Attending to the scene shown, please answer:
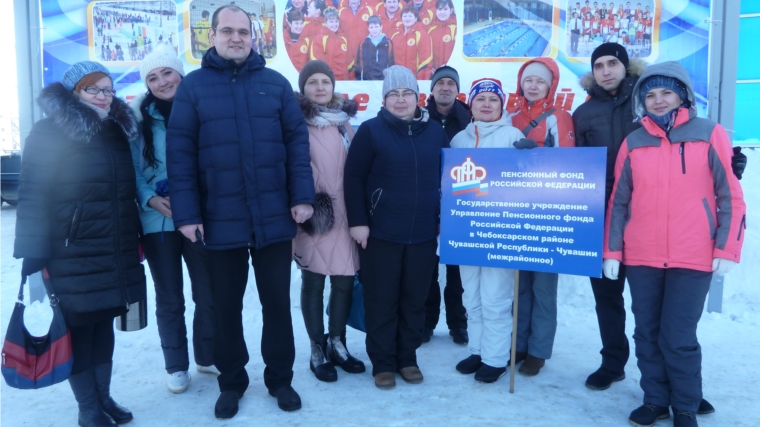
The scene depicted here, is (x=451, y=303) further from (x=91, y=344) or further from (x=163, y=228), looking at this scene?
(x=91, y=344)

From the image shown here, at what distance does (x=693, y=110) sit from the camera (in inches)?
105

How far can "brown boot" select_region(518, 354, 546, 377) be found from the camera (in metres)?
3.40

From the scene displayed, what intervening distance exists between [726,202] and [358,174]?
6.47ft

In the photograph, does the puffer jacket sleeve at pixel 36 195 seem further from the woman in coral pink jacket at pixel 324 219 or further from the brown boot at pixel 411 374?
the brown boot at pixel 411 374

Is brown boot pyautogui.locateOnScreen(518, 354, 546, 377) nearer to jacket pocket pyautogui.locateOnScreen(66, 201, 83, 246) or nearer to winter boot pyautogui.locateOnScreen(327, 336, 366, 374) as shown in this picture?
winter boot pyautogui.locateOnScreen(327, 336, 366, 374)

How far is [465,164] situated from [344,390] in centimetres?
161

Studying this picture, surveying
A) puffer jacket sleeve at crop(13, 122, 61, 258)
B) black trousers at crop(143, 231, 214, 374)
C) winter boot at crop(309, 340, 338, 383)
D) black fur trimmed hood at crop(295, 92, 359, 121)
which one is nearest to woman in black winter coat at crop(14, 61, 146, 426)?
puffer jacket sleeve at crop(13, 122, 61, 258)

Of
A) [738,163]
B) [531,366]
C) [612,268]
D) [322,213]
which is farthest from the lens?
[531,366]

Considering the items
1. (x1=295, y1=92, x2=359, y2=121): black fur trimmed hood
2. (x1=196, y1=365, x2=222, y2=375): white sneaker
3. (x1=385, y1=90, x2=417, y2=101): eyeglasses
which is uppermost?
(x1=385, y1=90, x2=417, y2=101): eyeglasses

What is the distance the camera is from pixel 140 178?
306 centimetres

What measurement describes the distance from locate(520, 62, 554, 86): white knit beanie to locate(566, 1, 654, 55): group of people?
4.45ft

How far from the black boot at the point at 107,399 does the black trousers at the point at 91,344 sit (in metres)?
0.05

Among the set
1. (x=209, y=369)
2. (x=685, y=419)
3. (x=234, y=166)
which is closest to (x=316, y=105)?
(x=234, y=166)

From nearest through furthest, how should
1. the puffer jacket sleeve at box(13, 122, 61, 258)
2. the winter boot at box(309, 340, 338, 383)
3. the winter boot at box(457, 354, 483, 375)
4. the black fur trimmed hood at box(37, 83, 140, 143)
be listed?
the puffer jacket sleeve at box(13, 122, 61, 258)
the black fur trimmed hood at box(37, 83, 140, 143)
the winter boot at box(309, 340, 338, 383)
the winter boot at box(457, 354, 483, 375)
